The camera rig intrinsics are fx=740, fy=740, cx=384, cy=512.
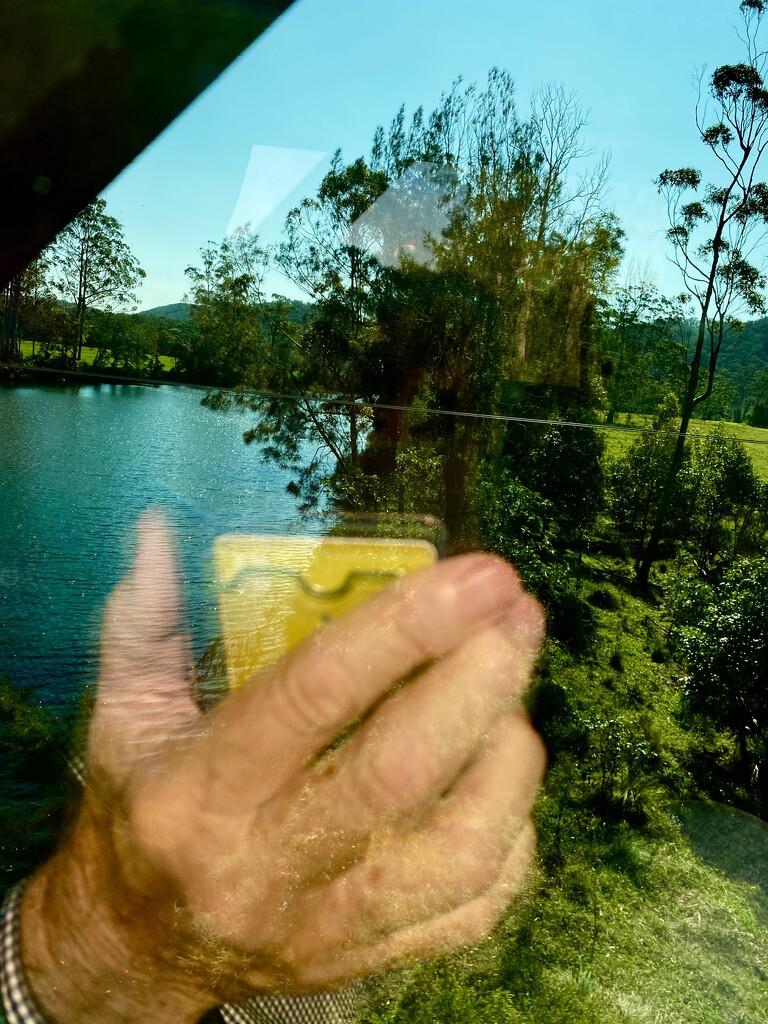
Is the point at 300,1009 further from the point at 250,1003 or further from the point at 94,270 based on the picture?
the point at 94,270

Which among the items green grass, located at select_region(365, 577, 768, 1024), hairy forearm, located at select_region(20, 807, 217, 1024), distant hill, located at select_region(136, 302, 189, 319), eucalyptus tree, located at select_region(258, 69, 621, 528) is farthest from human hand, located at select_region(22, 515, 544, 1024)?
distant hill, located at select_region(136, 302, 189, 319)

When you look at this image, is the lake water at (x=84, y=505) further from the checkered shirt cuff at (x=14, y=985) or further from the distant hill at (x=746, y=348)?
the distant hill at (x=746, y=348)

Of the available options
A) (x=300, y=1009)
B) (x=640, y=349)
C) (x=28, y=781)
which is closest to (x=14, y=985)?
(x=300, y=1009)

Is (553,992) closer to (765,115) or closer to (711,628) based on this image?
(711,628)

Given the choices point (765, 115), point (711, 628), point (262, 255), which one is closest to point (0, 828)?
point (262, 255)

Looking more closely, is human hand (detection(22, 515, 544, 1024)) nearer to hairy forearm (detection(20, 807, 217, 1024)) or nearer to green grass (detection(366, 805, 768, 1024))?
hairy forearm (detection(20, 807, 217, 1024))
